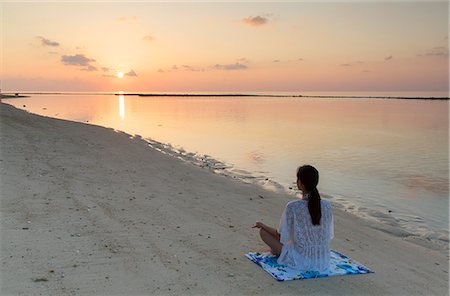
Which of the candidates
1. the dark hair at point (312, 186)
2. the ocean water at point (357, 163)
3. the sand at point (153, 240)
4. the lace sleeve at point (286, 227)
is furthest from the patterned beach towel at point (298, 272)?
the ocean water at point (357, 163)

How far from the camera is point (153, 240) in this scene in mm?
7168

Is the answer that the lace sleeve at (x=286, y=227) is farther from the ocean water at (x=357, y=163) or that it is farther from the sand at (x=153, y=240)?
the ocean water at (x=357, y=163)

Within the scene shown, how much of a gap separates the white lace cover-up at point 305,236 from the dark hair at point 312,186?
0.31 feet

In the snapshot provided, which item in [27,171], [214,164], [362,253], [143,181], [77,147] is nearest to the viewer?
[362,253]

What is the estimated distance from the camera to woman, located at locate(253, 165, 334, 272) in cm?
593

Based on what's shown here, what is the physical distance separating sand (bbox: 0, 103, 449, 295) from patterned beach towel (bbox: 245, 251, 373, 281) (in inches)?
4.4

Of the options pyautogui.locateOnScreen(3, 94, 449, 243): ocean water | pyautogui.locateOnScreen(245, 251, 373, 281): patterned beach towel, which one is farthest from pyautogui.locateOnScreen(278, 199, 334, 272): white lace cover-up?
pyautogui.locateOnScreen(3, 94, 449, 243): ocean water

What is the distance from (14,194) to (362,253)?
7.36 m

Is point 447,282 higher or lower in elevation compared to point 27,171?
lower

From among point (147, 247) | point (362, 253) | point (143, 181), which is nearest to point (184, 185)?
point (143, 181)

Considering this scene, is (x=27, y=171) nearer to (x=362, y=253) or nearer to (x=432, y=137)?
(x=362, y=253)

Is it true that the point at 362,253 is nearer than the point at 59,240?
No

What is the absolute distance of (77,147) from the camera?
634 inches

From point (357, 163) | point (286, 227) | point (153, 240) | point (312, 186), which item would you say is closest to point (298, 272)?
point (286, 227)
